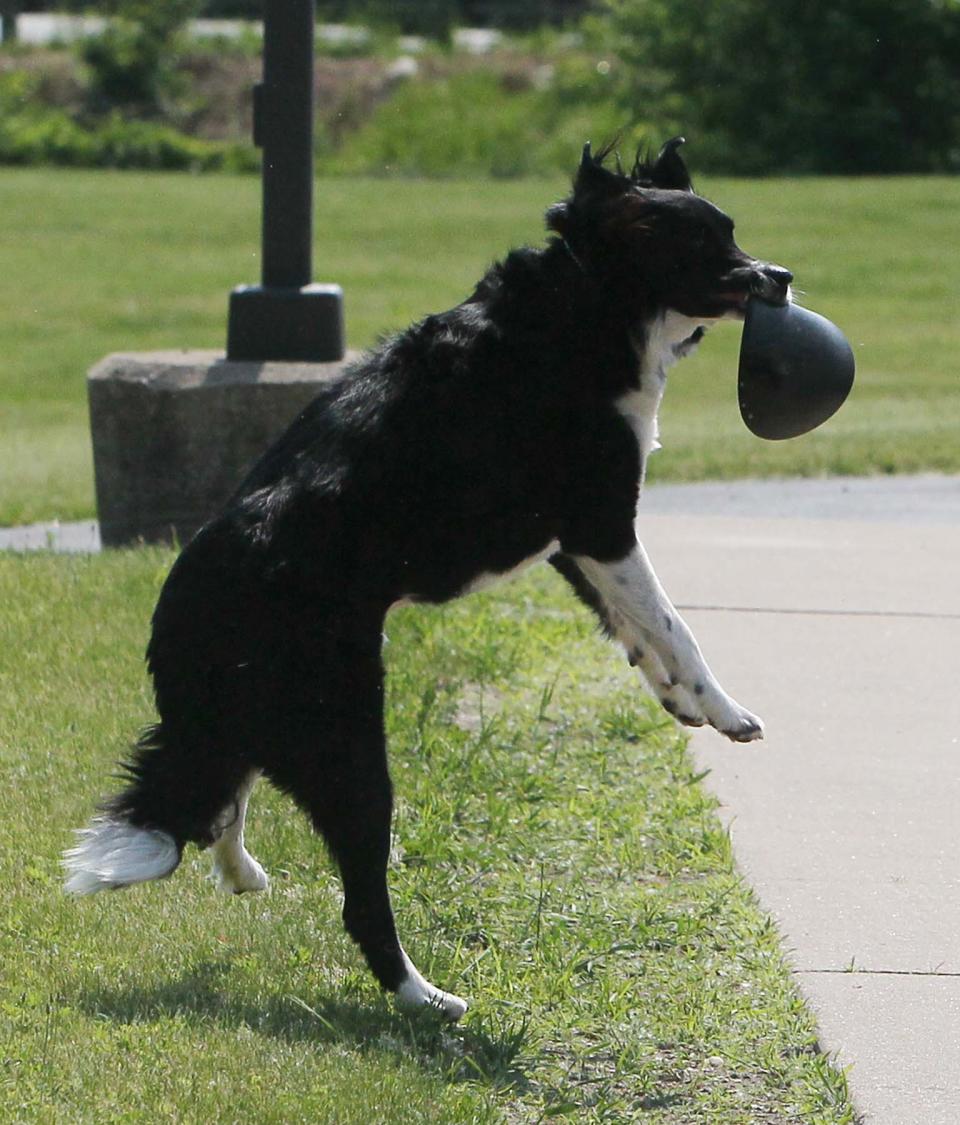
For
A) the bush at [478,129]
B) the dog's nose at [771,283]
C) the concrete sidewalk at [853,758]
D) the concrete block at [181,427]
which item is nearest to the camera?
the concrete sidewalk at [853,758]

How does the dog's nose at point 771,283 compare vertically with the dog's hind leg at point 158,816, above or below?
above

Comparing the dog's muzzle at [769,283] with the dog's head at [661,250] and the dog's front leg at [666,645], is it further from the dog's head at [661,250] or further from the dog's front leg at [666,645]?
the dog's front leg at [666,645]

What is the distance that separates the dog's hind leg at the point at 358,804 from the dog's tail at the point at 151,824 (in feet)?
0.56

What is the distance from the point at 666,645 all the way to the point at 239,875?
1128 millimetres

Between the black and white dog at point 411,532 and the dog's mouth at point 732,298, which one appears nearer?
the black and white dog at point 411,532

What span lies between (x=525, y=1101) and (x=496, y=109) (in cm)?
2652

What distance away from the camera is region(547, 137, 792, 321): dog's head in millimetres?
4340

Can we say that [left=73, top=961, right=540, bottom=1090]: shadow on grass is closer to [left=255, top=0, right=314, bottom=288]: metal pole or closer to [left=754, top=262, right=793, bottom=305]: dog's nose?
[left=754, top=262, right=793, bottom=305]: dog's nose

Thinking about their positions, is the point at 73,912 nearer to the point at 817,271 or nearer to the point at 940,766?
the point at 940,766

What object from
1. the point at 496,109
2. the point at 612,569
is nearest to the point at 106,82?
the point at 496,109

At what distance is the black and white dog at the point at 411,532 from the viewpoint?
12.9 feet

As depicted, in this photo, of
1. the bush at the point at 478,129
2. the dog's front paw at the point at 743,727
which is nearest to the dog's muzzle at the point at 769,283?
the dog's front paw at the point at 743,727

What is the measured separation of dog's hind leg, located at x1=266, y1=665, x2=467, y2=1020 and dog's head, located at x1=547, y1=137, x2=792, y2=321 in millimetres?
1151

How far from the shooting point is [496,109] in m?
29.0
